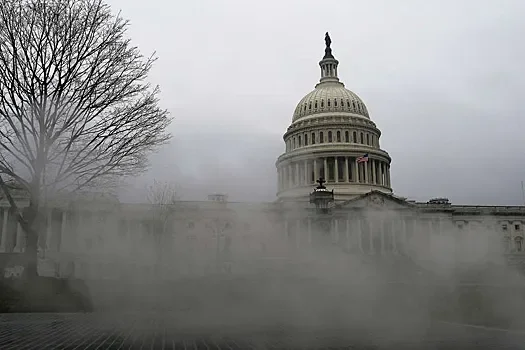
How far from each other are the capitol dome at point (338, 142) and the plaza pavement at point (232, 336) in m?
61.8

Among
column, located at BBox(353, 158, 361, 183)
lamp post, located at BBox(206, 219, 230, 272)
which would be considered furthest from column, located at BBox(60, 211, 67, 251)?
column, located at BBox(353, 158, 361, 183)

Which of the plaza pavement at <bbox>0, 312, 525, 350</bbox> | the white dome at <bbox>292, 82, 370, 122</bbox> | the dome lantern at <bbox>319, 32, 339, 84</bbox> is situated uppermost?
the dome lantern at <bbox>319, 32, 339, 84</bbox>

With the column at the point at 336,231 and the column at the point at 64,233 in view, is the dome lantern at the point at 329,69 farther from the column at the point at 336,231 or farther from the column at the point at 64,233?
the column at the point at 64,233

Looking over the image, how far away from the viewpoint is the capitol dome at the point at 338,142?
7925 centimetres

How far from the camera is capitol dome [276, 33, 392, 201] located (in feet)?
260

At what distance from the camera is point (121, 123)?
65.9 feet

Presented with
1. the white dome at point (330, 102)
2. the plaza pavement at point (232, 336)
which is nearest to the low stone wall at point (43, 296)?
the plaza pavement at point (232, 336)

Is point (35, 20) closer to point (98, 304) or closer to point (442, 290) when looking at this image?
point (98, 304)

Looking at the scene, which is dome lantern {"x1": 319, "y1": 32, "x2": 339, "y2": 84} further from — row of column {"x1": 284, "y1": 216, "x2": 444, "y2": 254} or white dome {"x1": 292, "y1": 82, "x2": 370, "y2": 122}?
row of column {"x1": 284, "y1": 216, "x2": 444, "y2": 254}

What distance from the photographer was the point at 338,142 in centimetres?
8375

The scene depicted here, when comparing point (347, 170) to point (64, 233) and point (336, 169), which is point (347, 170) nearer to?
point (336, 169)

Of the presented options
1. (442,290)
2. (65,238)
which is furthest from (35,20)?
→ (442,290)

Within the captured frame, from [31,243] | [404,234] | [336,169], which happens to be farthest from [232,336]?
[336,169]

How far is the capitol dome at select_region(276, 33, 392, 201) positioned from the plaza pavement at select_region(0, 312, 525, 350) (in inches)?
2432
